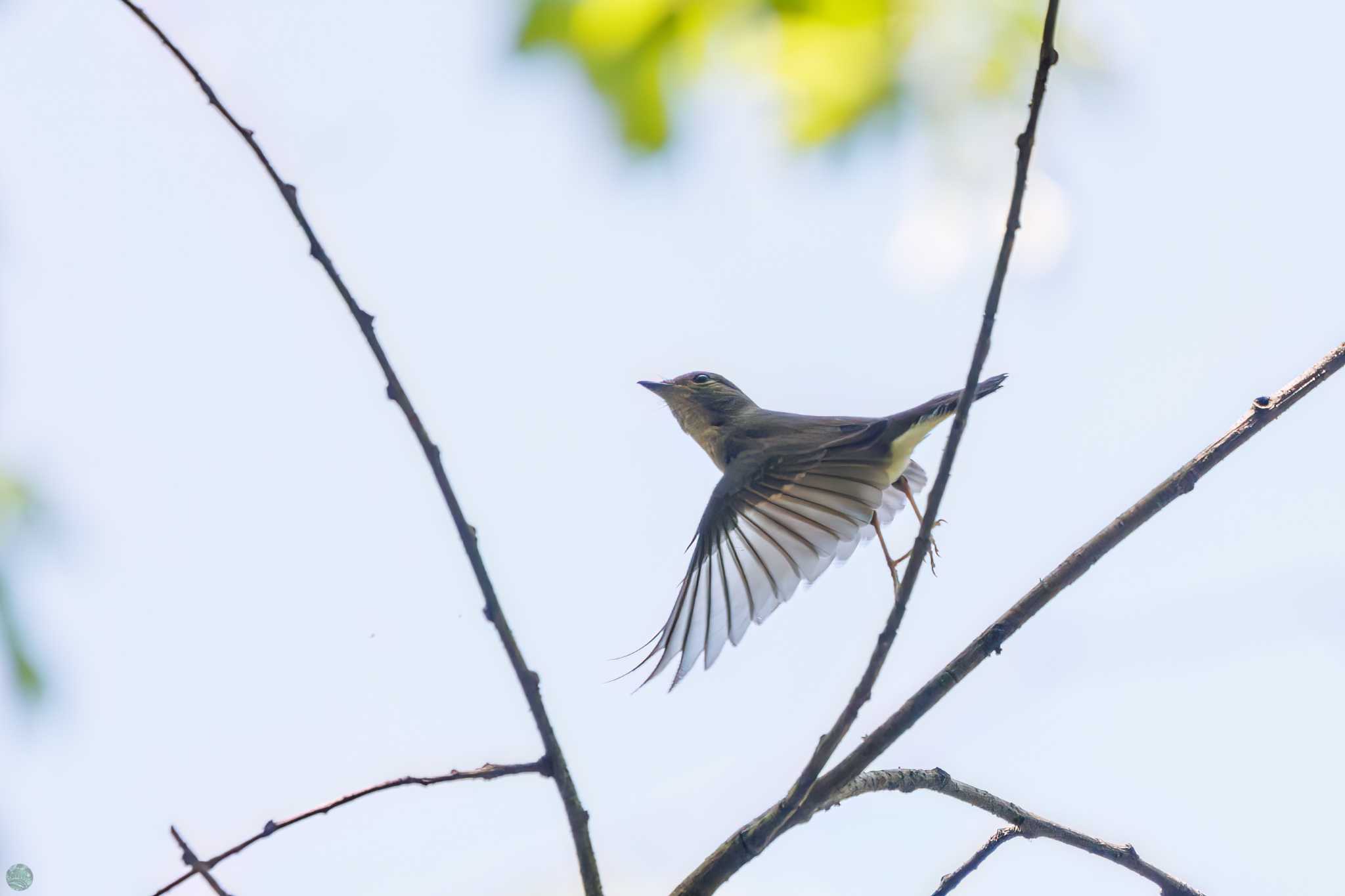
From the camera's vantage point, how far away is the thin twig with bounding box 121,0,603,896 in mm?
1581

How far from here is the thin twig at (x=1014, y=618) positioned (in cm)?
181

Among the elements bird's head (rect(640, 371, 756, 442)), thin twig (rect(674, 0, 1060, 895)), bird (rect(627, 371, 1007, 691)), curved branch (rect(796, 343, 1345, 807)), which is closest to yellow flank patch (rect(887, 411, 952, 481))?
bird (rect(627, 371, 1007, 691))

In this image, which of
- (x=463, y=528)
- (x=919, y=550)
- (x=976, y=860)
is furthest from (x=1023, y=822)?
(x=463, y=528)

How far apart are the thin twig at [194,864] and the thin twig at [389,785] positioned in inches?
0.6

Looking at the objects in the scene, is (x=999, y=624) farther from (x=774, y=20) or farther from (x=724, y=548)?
(x=724, y=548)

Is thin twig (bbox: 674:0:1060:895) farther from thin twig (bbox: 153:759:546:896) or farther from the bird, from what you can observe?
the bird

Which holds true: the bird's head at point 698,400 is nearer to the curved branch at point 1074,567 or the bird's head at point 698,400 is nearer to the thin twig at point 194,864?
the curved branch at point 1074,567

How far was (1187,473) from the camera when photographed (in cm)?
210

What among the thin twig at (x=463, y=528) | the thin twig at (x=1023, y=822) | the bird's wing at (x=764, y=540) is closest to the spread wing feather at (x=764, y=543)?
the bird's wing at (x=764, y=540)

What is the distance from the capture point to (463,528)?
1.57 metres

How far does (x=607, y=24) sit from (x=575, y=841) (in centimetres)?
153

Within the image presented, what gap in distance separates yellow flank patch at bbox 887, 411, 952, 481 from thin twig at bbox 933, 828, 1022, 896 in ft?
5.56

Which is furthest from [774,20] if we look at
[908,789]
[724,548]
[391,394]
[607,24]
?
[724,548]

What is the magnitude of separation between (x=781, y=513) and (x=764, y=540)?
5.7 inches
